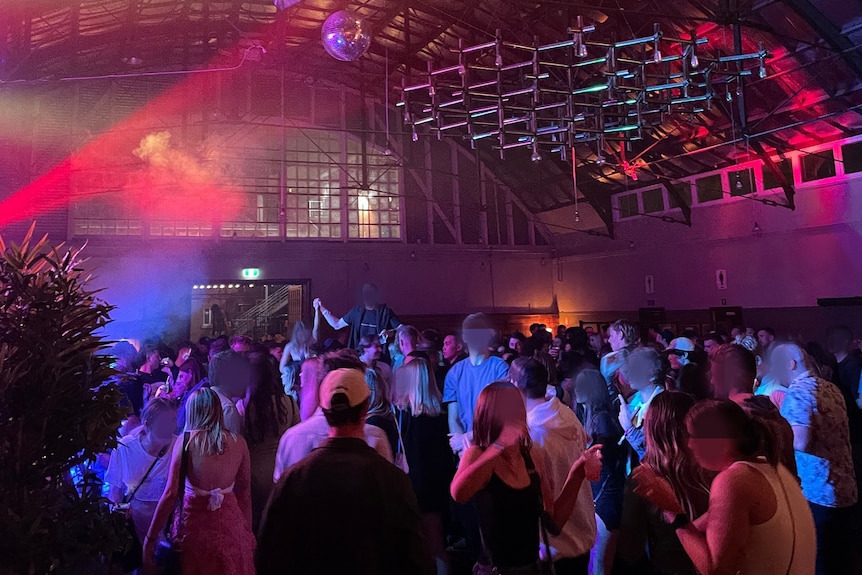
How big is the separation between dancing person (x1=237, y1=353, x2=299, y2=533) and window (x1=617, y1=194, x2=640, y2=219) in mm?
13493

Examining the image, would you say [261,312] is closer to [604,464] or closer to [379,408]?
[379,408]

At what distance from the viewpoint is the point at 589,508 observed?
2.45m

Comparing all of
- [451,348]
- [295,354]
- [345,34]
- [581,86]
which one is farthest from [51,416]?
[581,86]

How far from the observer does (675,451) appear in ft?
6.38

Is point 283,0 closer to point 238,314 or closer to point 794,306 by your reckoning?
point 794,306

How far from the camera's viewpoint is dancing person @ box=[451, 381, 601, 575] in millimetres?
1965

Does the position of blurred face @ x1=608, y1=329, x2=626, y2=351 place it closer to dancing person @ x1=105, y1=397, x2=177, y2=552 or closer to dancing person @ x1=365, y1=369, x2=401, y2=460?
dancing person @ x1=365, y1=369, x2=401, y2=460

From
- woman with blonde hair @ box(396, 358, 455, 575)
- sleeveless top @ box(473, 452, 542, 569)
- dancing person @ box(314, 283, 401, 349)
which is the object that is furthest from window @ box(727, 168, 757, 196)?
sleeveless top @ box(473, 452, 542, 569)

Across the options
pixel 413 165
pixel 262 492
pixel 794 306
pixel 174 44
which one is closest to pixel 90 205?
pixel 174 44

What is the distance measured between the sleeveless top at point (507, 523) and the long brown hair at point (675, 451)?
0.50 metres

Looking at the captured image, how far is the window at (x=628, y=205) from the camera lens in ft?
48.7

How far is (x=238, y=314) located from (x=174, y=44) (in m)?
10.3

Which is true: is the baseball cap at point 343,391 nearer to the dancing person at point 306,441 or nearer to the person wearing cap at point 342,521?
the person wearing cap at point 342,521

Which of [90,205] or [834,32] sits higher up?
[834,32]
